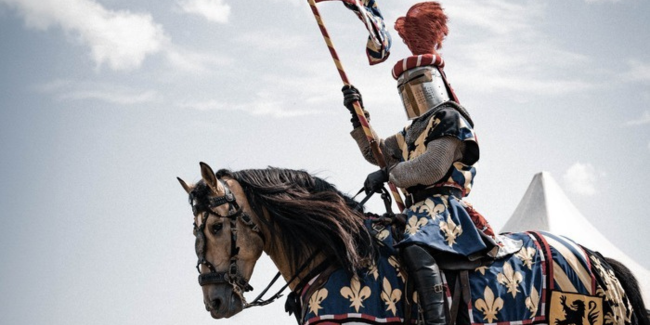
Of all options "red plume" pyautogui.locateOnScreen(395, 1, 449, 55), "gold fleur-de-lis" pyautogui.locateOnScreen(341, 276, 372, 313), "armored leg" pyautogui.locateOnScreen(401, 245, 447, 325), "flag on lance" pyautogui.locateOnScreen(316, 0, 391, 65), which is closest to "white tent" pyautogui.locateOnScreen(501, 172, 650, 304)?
"flag on lance" pyautogui.locateOnScreen(316, 0, 391, 65)

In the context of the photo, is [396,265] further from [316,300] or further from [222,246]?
[222,246]

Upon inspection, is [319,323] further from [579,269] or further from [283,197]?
[579,269]

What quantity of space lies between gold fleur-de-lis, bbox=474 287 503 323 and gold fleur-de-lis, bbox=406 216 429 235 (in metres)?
0.57

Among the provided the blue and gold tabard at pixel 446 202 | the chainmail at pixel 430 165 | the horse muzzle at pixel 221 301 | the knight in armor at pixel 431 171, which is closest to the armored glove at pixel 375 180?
the knight in armor at pixel 431 171

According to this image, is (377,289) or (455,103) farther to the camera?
(455,103)

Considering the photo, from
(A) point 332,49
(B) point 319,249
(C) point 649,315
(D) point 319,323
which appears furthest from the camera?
(A) point 332,49

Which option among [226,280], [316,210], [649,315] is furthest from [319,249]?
[649,315]

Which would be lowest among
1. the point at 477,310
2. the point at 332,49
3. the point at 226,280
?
the point at 477,310

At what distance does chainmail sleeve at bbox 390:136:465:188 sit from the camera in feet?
16.4

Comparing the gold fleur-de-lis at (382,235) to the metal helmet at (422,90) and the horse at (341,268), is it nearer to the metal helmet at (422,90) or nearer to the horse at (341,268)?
the horse at (341,268)

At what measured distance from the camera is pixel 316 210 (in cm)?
500

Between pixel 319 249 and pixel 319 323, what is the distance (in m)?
0.55

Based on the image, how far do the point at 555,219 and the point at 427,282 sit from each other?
28.2ft

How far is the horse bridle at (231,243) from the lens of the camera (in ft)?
15.9
